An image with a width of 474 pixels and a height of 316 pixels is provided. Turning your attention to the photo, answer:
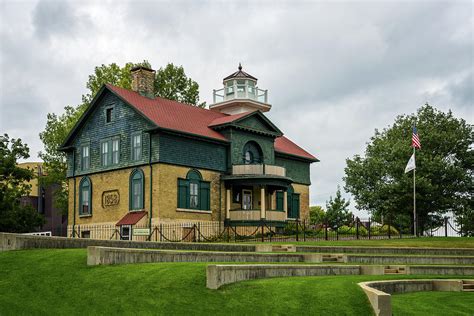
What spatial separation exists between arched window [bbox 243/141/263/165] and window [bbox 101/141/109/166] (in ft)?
28.0

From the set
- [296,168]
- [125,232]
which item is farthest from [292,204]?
[125,232]

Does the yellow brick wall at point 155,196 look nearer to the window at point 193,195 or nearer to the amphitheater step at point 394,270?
the window at point 193,195

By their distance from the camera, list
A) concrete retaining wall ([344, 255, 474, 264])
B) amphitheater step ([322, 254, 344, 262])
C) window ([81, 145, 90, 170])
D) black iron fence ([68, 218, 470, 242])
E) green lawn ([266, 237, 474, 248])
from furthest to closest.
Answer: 1. window ([81, 145, 90, 170])
2. black iron fence ([68, 218, 470, 242])
3. green lawn ([266, 237, 474, 248])
4. concrete retaining wall ([344, 255, 474, 264])
5. amphitheater step ([322, 254, 344, 262])

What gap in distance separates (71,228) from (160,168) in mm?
9037

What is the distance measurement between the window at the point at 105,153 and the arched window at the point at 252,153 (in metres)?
8.52

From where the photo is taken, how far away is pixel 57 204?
189ft

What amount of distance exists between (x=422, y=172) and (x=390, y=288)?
34294mm

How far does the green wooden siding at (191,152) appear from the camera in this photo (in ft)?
129

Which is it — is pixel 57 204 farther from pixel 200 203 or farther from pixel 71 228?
pixel 200 203

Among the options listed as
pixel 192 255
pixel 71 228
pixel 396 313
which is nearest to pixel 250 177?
pixel 71 228

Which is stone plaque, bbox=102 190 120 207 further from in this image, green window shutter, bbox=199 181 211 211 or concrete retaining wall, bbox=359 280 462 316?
concrete retaining wall, bbox=359 280 462 316

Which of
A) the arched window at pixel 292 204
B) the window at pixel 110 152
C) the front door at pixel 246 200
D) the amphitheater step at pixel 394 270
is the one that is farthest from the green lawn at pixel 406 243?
the arched window at pixel 292 204

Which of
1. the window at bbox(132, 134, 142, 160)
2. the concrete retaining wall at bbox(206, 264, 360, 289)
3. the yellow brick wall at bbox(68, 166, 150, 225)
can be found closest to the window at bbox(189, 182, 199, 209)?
the yellow brick wall at bbox(68, 166, 150, 225)

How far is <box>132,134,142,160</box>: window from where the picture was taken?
1591 inches
